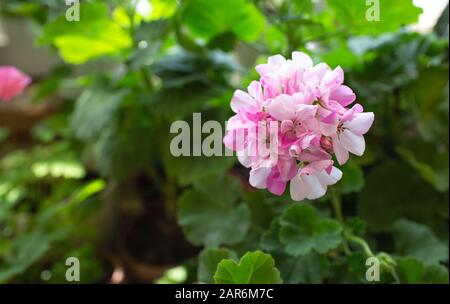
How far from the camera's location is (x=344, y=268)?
0.55 meters

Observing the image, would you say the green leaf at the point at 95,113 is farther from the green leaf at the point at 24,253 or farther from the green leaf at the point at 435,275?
the green leaf at the point at 435,275

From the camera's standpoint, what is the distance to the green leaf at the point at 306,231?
19.4 inches

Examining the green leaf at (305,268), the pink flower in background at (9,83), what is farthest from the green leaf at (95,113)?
the green leaf at (305,268)

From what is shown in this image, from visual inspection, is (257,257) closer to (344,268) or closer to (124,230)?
(344,268)

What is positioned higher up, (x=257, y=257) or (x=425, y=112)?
(x=425, y=112)

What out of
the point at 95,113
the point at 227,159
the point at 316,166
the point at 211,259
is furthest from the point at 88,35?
the point at 316,166

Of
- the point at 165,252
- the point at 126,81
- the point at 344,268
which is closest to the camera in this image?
the point at 344,268

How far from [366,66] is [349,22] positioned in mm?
104

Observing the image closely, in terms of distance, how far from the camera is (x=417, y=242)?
24.9 inches

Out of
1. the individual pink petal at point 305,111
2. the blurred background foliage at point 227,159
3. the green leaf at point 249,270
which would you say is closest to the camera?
the individual pink petal at point 305,111

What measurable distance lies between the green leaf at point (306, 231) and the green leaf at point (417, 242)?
0.60 ft

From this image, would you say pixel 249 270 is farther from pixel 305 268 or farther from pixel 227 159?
pixel 227 159

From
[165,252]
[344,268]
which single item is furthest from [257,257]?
[165,252]

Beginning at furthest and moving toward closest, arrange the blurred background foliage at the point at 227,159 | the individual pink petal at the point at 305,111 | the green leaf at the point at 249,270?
the blurred background foliage at the point at 227,159 → the green leaf at the point at 249,270 → the individual pink petal at the point at 305,111
